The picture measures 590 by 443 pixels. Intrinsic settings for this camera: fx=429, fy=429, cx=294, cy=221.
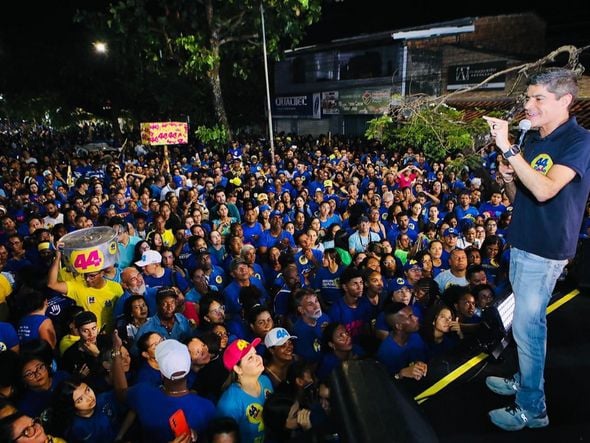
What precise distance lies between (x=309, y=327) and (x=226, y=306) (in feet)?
4.23

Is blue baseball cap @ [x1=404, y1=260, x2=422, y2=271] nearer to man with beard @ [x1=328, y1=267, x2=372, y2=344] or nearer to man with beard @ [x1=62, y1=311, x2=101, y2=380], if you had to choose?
man with beard @ [x1=328, y1=267, x2=372, y2=344]

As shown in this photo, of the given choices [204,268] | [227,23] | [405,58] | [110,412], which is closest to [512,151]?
[110,412]

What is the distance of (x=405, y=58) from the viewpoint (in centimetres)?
2075

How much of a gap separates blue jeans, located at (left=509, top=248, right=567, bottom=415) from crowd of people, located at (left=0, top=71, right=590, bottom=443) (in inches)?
29.9

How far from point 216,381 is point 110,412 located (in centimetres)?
87

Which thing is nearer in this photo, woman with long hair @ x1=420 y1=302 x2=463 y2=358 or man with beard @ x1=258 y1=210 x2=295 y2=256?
woman with long hair @ x1=420 y1=302 x2=463 y2=358

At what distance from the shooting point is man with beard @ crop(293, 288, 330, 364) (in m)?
4.36

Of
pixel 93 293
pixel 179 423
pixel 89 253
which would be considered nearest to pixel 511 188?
pixel 179 423

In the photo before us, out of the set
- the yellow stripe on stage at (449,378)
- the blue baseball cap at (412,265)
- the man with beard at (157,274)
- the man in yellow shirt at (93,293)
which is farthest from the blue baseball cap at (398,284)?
the man in yellow shirt at (93,293)

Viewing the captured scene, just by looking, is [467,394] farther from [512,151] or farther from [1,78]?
[1,78]

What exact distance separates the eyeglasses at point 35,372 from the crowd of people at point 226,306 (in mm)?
11

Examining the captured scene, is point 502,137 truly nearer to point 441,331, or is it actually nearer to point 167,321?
point 441,331

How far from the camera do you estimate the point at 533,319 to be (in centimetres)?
220

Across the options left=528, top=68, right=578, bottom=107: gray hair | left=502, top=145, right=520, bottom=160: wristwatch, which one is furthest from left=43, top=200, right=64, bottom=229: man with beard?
left=528, top=68, right=578, bottom=107: gray hair
